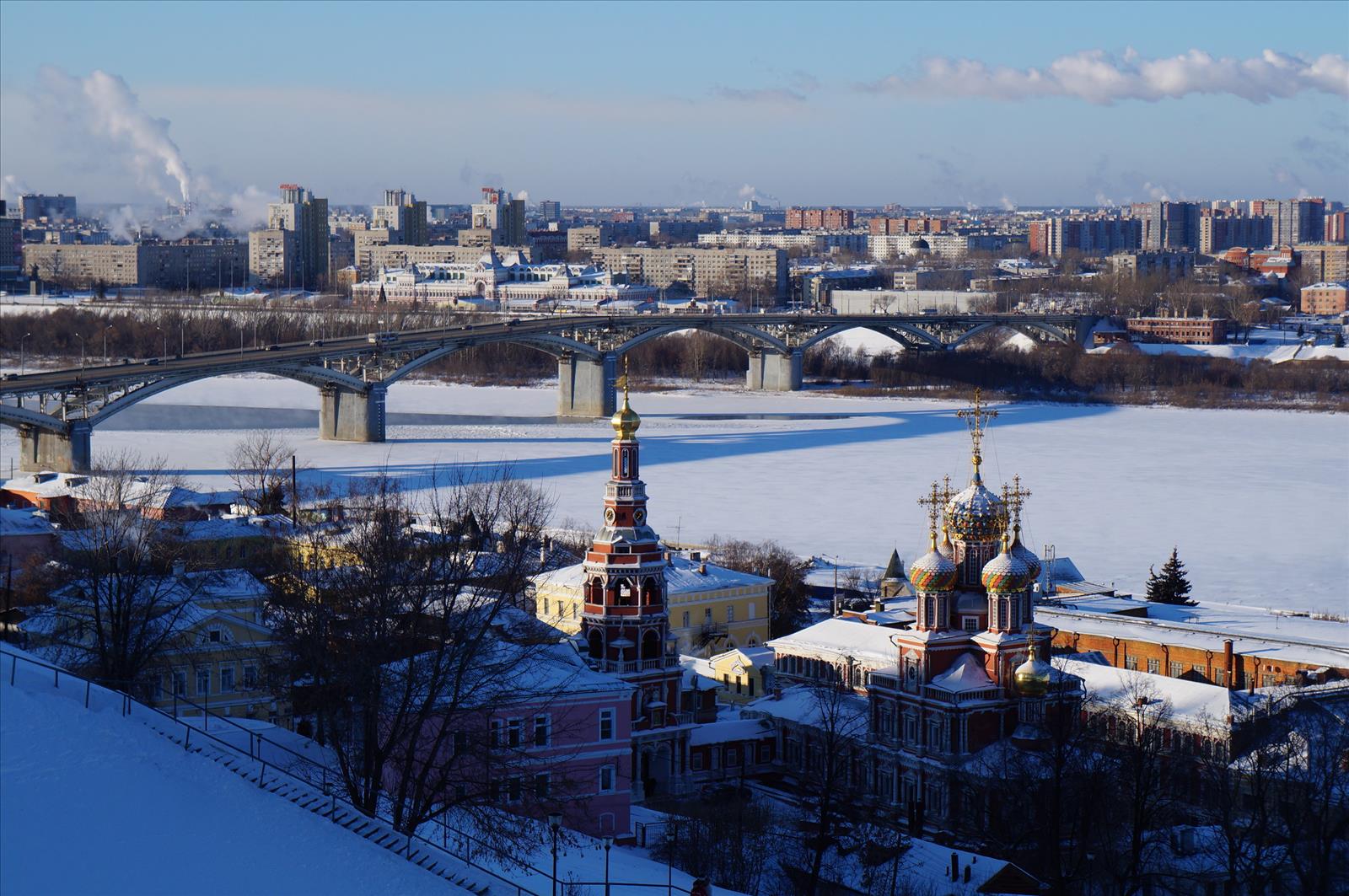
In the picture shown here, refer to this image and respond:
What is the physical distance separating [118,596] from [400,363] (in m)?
36.4

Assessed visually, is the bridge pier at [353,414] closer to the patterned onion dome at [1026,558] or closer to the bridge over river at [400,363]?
the bridge over river at [400,363]

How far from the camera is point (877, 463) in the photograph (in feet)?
144

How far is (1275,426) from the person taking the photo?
2136 inches

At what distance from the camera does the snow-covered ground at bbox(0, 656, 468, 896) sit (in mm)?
11547

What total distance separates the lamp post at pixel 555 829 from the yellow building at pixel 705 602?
678cm

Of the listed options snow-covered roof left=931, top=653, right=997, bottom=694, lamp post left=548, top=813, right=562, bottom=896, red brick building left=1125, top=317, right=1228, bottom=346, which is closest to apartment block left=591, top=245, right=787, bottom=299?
red brick building left=1125, top=317, right=1228, bottom=346

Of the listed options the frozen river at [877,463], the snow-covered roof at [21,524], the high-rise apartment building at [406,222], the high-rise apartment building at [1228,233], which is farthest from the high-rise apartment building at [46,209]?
the snow-covered roof at [21,524]

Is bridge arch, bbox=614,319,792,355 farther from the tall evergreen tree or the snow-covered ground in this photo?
the snow-covered ground

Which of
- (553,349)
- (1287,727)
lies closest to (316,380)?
(553,349)

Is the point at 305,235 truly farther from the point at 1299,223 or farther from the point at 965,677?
the point at 965,677

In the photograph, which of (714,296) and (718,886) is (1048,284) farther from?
(718,886)

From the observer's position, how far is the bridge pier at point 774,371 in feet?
230

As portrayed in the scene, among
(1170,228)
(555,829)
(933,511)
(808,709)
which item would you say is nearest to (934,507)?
(933,511)

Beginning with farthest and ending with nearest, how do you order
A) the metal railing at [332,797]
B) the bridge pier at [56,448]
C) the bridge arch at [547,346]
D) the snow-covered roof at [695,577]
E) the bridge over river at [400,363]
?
the bridge arch at [547,346], the bridge over river at [400,363], the bridge pier at [56,448], the snow-covered roof at [695,577], the metal railing at [332,797]
